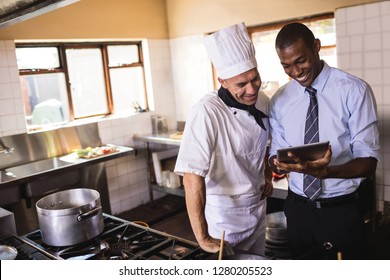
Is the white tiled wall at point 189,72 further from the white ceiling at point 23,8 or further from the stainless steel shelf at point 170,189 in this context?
the white ceiling at point 23,8

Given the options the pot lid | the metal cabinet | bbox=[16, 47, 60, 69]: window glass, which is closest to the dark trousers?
the pot lid

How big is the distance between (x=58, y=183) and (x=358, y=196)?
8.67 ft

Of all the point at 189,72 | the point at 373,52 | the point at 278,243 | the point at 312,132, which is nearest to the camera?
the point at 312,132

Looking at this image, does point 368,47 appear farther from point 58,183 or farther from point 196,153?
point 58,183

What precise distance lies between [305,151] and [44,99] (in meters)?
2.98

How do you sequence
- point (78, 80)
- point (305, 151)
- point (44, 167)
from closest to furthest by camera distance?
point (305, 151) → point (44, 167) → point (78, 80)

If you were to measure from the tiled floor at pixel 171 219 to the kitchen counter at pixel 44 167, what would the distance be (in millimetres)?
781

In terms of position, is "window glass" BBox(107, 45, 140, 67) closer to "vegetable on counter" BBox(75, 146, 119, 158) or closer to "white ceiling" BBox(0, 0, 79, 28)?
"vegetable on counter" BBox(75, 146, 119, 158)

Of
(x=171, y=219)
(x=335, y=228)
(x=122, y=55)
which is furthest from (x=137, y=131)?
(x=335, y=228)

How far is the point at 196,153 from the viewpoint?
1.39 m

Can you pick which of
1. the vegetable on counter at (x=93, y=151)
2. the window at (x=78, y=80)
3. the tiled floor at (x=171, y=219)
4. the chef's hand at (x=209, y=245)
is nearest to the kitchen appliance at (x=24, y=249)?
the chef's hand at (x=209, y=245)

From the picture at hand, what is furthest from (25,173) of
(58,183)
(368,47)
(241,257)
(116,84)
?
(368,47)

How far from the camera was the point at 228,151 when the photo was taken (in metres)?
1.48

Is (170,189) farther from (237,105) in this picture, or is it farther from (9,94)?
(237,105)
